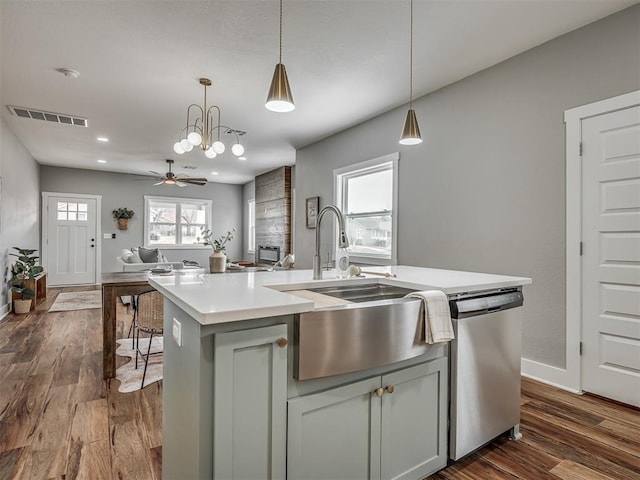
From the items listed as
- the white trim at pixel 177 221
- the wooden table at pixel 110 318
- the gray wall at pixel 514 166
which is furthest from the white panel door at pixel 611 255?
the white trim at pixel 177 221

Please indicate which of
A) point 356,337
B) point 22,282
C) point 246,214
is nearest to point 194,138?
point 356,337

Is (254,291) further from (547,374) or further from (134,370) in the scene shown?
(547,374)

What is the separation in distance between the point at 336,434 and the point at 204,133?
3.40m

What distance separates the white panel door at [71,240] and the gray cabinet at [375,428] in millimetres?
8637

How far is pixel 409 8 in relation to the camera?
2.37 metres

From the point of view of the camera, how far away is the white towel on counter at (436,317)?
1.51 m

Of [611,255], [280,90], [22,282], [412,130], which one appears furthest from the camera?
[22,282]

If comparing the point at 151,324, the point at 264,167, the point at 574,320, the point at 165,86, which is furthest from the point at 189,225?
the point at 574,320

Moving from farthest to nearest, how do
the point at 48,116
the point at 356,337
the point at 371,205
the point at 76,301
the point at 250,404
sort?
the point at 76,301 < the point at 371,205 < the point at 48,116 < the point at 356,337 < the point at 250,404

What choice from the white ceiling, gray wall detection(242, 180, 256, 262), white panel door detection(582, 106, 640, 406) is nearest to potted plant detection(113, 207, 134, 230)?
gray wall detection(242, 180, 256, 262)

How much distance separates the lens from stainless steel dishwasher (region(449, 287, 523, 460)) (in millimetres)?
1665

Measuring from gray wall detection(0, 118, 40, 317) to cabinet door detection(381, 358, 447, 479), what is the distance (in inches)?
215

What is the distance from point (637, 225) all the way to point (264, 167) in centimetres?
648

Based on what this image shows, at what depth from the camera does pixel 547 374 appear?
2.75 metres
